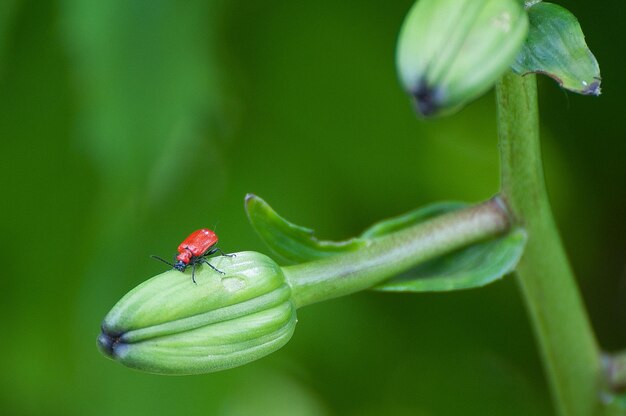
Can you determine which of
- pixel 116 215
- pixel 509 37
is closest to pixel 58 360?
pixel 116 215

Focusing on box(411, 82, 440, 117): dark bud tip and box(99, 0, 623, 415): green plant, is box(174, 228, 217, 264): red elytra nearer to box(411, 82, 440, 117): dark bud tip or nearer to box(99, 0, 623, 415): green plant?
box(99, 0, 623, 415): green plant

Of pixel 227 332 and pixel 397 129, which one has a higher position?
pixel 397 129

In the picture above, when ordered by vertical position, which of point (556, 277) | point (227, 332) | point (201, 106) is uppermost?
point (201, 106)

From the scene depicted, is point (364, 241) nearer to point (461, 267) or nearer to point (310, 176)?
point (461, 267)

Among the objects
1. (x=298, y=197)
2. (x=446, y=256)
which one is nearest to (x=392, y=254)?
(x=446, y=256)

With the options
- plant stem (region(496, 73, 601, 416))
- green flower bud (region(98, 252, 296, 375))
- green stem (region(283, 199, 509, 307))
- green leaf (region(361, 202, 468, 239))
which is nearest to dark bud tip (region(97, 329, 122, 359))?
green flower bud (region(98, 252, 296, 375))

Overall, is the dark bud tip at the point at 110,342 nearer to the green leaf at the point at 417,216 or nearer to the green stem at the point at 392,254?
the green stem at the point at 392,254
